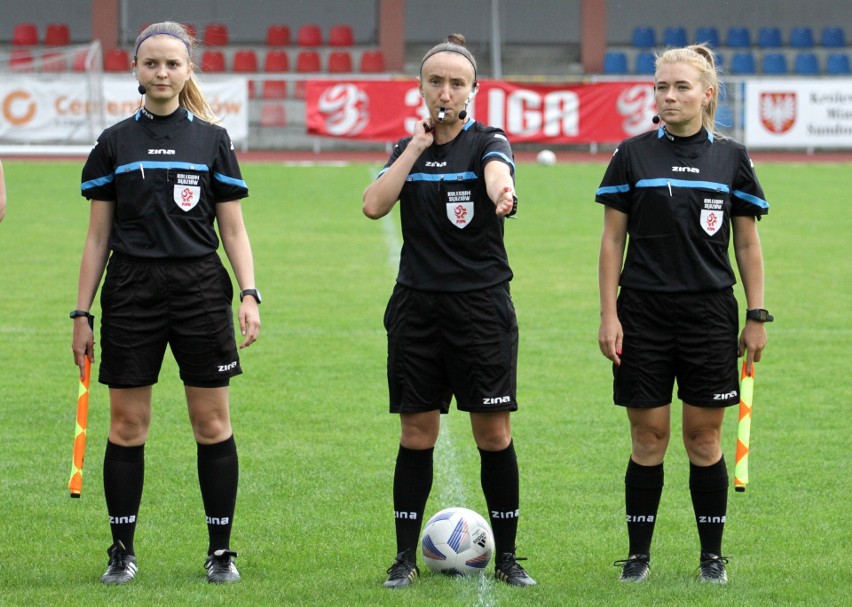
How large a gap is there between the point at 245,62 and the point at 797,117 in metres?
12.8

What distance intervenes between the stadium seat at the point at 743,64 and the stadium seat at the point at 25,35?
55.4ft

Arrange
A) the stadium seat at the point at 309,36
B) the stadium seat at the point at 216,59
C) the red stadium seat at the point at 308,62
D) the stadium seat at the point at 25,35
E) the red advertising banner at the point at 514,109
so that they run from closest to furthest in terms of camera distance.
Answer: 1. the red advertising banner at the point at 514,109
2. the stadium seat at the point at 216,59
3. the red stadium seat at the point at 308,62
4. the stadium seat at the point at 25,35
5. the stadium seat at the point at 309,36

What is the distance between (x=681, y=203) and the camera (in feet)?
14.4

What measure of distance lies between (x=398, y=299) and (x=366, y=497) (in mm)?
1448

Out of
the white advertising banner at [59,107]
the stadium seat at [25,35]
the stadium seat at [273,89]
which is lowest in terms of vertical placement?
the white advertising banner at [59,107]

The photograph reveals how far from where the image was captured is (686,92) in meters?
4.37

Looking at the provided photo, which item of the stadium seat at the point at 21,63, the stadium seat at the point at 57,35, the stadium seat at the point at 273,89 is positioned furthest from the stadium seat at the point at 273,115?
the stadium seat at the point at 57,35

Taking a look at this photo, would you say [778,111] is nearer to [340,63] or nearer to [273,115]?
[340,63]

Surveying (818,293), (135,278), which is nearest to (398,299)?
(135,278)

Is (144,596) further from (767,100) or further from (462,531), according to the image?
(767,100)

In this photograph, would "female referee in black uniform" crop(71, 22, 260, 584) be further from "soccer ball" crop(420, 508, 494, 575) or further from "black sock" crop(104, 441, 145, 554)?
"soccer ball" crop(420, 508, 494, 575)

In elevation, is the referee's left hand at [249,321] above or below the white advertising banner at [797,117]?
below

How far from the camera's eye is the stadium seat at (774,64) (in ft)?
104

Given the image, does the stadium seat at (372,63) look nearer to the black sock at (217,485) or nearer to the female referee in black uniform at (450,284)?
the female referee in black uniform at (450,284)
